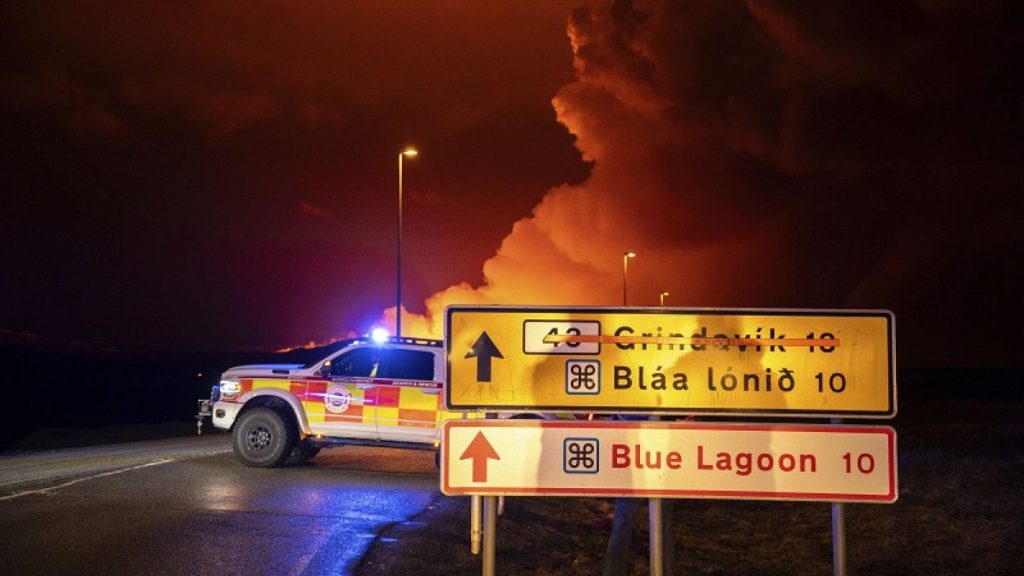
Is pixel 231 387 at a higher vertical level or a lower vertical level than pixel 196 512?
higher

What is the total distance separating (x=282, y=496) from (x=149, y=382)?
194 ft

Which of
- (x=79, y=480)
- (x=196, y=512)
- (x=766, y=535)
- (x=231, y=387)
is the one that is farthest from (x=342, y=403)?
(x=766, y=535)

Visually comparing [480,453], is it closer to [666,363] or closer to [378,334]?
[666,363]

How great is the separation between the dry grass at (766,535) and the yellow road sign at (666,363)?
9.46 feet

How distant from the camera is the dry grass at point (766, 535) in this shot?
26.1ft

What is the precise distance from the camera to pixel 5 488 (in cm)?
1045

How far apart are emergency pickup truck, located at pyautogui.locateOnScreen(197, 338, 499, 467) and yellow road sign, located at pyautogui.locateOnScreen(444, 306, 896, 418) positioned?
8.05 metres

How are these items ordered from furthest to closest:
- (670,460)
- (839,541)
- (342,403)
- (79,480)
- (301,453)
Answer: (301,453) → (342,403) → (79,480) → (670,460) → (839,541)

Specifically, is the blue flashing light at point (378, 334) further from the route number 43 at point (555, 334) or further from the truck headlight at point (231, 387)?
the route number 43 at point (555, 334)

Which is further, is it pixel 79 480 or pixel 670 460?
pixel 79 480

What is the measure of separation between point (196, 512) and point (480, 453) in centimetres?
525

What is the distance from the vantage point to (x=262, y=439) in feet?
42.1

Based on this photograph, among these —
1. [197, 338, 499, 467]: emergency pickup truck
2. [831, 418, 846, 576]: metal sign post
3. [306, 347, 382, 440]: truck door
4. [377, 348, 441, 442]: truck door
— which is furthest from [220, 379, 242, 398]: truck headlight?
[831, 418, 846, 576]: metal sign post

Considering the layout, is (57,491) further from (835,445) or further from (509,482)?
(835,445)
